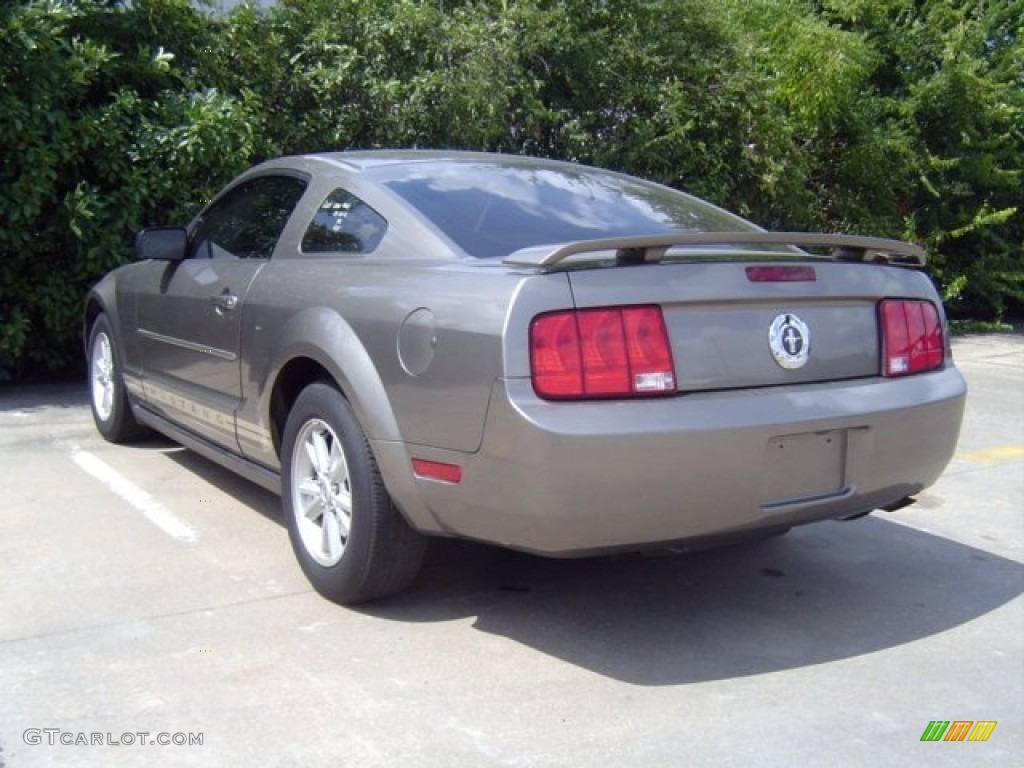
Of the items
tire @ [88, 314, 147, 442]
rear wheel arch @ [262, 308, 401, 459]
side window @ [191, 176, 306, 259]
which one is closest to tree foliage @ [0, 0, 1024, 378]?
tire @ [88, 314, 147, 442]

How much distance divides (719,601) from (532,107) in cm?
614

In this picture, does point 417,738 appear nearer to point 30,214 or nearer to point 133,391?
point 133,391

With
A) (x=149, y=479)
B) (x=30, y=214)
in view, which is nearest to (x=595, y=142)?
(x=30, y=214)

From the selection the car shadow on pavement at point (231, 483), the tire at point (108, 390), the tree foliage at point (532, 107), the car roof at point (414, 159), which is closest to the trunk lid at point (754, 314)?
the car roof at point (414, 159)

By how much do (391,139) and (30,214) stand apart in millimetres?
2874

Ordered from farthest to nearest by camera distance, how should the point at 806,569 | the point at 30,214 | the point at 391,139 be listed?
the point at 391,139 < the point at 30,214 < the point at 806,569

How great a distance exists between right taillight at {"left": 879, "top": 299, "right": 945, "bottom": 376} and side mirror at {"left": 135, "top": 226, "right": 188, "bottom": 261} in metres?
3.16

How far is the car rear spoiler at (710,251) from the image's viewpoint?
350 centimetres

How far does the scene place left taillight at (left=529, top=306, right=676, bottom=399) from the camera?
11.3ft

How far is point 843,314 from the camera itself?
3.97m

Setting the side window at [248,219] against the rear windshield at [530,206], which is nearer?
the rear windshield at [530,206]

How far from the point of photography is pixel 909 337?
4.17m

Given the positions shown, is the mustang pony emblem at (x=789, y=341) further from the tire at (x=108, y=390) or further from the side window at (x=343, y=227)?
the tire at (x=108, y=390)

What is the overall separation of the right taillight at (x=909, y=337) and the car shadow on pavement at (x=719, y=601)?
2.98 feet
